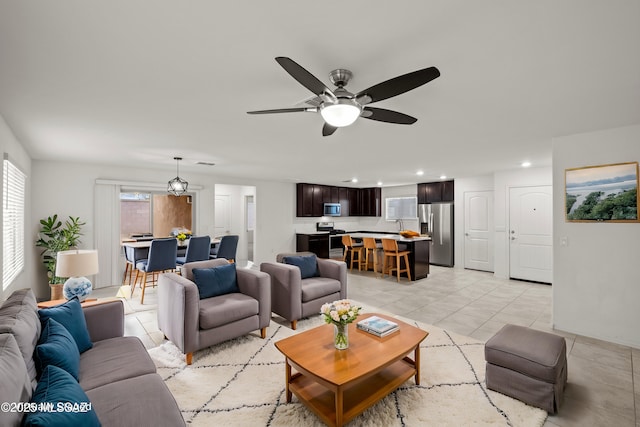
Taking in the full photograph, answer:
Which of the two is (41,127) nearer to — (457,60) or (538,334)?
(457,60)

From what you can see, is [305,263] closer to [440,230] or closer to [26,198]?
[26,198]

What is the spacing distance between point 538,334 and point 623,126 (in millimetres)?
2457

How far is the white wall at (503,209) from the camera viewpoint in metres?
5.95

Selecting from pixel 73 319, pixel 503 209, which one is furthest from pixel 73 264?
pixel 503 209

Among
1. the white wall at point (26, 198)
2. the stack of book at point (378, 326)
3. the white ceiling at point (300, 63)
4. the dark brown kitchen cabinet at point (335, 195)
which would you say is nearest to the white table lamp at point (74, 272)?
the white wall at point (26, 198)

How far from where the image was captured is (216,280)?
3344 mm

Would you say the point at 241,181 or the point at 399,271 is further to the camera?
the point at 241,181

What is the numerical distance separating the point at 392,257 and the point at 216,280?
433 centimetres

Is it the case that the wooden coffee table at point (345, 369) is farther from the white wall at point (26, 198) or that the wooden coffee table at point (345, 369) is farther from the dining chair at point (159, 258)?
the dining chair at point (159, 258)

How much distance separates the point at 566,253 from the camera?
3.50 meters

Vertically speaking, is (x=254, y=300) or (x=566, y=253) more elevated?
(x=566, y=253)

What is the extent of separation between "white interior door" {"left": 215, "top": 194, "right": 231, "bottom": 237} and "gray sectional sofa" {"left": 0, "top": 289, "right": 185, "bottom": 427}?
6.28m

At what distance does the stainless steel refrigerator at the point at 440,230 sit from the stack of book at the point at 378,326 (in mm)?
5525

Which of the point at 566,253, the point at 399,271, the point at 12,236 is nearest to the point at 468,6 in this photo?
the point at 566,253
